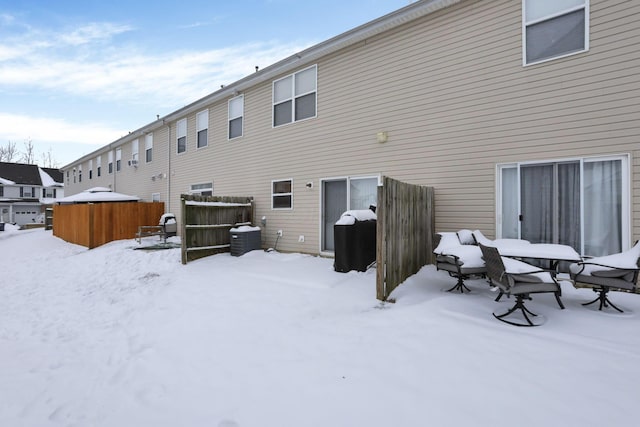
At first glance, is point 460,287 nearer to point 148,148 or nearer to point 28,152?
point 148,148

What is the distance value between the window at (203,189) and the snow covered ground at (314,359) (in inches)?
276

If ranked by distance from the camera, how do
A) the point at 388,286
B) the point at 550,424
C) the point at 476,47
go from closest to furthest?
the point at 550,424
the point at 388,286
the point at 476,47

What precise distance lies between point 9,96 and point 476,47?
26419 millimetres

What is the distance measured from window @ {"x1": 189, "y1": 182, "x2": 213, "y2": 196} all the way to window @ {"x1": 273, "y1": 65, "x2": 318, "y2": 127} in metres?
4.12

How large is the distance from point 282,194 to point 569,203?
22.7 ft

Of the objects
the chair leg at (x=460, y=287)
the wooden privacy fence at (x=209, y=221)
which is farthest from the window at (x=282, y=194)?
the chair leg at (x=460, y=287)

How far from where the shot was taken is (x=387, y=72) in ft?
24.6

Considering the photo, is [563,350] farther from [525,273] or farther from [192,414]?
[192,414]

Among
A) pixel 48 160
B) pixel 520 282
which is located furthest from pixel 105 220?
pixel 48 160

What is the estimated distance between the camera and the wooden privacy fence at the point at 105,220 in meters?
12.1

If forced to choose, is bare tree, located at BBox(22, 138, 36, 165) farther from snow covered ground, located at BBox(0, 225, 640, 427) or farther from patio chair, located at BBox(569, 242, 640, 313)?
patio chair, located at BBox(569, 242, 640, 313)

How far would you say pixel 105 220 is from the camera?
1226cm

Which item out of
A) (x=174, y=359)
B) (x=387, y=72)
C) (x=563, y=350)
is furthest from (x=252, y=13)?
(x=563, y=350)

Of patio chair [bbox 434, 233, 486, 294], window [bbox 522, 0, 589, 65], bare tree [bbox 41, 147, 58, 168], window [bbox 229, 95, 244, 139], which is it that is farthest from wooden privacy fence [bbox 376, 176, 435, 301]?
bare tree [bbox 41, 147, 58, 168]
